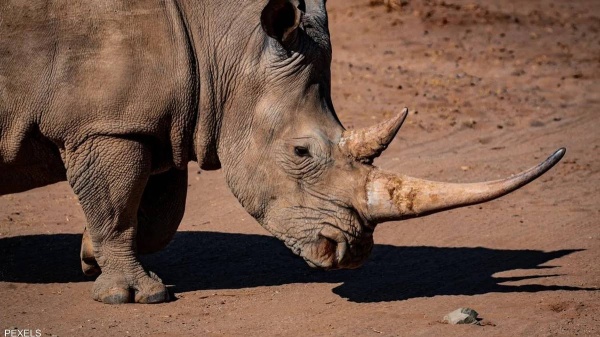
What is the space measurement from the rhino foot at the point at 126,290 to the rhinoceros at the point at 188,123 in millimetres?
10

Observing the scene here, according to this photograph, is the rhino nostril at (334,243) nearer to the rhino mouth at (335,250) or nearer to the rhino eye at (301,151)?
the rhino mouth at (335,250)

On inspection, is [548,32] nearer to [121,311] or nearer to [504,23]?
[504,23]

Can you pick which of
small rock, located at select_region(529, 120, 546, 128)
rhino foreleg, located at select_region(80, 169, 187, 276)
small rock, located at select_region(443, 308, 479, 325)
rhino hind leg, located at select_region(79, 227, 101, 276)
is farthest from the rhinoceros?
small rock, located at select_region(529, 120, 546, 128)

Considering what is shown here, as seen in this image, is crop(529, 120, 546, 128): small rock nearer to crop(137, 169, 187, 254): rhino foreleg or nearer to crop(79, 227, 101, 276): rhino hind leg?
crop(137, 169, 187, 254): rhino foreleg

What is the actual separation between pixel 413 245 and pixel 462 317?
2.45m

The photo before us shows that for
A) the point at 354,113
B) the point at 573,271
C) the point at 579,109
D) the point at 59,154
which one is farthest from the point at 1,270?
the point at 579,109

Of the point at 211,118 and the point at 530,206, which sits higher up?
the point at 211,118

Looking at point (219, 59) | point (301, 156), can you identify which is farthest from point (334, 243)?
point (219, 59)

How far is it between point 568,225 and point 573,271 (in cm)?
146

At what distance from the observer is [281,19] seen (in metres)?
7.81

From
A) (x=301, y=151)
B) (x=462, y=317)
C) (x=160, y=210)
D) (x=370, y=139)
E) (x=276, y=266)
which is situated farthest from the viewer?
(x=276, y=266)

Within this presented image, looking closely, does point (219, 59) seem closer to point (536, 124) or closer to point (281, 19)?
point (281, 19)

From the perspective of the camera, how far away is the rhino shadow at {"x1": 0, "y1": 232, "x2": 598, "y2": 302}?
875 centimetres

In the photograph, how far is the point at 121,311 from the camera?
7.92 meters
